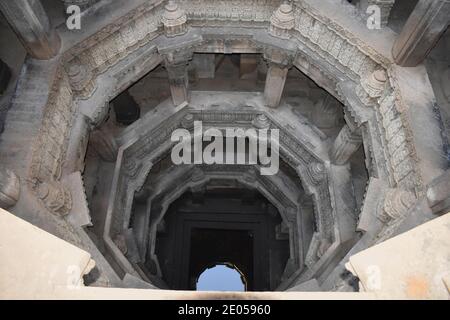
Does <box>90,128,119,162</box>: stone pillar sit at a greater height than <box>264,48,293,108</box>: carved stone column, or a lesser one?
lesser

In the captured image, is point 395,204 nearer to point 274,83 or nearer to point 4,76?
point 274,83

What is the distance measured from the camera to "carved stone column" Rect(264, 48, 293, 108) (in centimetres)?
895

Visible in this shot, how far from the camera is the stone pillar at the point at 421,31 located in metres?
6.45

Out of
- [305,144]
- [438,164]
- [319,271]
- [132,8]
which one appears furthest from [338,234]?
[132,8]

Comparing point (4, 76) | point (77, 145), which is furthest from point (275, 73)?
point (4, 76)

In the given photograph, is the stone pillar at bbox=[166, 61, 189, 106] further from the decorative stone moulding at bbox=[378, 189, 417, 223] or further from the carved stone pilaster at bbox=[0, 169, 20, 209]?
the decorative stone moulding at bbox=[378, 189, 417, 223]

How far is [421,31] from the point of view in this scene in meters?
6.79

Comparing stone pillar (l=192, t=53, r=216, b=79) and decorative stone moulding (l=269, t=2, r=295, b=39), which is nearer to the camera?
decorative stone moulding (l=269, t=2, r=295, b=39)

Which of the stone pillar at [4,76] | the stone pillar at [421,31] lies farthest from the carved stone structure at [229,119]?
the stone pillar at [4,76]

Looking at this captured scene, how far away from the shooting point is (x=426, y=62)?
895 cm

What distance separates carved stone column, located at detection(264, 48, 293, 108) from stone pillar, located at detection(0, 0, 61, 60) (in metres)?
4.42

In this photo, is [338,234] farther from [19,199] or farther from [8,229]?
[8,229]

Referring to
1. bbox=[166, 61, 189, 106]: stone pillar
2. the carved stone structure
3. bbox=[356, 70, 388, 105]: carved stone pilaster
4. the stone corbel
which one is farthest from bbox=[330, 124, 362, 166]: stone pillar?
the stone corbel

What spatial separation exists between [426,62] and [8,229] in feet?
28.8
